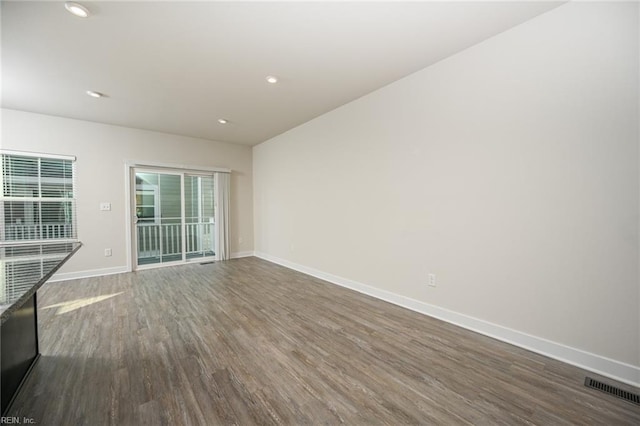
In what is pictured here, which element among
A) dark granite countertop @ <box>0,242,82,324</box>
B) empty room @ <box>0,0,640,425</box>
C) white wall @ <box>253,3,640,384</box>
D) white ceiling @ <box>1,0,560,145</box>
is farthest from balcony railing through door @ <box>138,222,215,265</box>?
white wall @ <box>253,3,640,384</box>

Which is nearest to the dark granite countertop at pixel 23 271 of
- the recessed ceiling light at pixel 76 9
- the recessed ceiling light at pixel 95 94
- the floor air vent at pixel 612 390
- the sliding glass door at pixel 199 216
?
the recessed ceiling light at pixel 76 9

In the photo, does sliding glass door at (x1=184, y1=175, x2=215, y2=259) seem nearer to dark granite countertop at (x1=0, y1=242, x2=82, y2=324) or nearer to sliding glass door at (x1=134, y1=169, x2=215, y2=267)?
sliding glass door at (x1=134, y1=169, x2=215, y2=267)

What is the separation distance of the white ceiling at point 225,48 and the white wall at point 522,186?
1.09 ft

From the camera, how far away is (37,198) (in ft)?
13.8

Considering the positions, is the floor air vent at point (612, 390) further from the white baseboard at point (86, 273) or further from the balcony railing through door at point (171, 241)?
the white baseboard at point (86, 273)

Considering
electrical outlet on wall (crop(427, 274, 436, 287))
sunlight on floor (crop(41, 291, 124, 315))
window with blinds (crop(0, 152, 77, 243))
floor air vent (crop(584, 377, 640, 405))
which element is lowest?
floor air vent (crop(584, 377, 640, 405))

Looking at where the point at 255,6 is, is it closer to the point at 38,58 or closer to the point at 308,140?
the point at 38,58

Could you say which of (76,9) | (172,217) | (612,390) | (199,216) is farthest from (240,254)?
(612,390)

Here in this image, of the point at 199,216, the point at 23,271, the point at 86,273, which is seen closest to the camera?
the point at 23,271

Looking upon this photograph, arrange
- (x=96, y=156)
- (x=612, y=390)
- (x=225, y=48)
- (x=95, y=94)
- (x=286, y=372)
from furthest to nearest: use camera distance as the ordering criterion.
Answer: (x=96, y=156) → (x=95, y=94) → (x=225, y=48) → (x=286, y=372) → (x=612, y=390)

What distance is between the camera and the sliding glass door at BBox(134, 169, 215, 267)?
5.14m

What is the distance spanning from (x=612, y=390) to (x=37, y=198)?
7.11 m

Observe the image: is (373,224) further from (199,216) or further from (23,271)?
(199,216)

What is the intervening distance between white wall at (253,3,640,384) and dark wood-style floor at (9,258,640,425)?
0.38 meters
